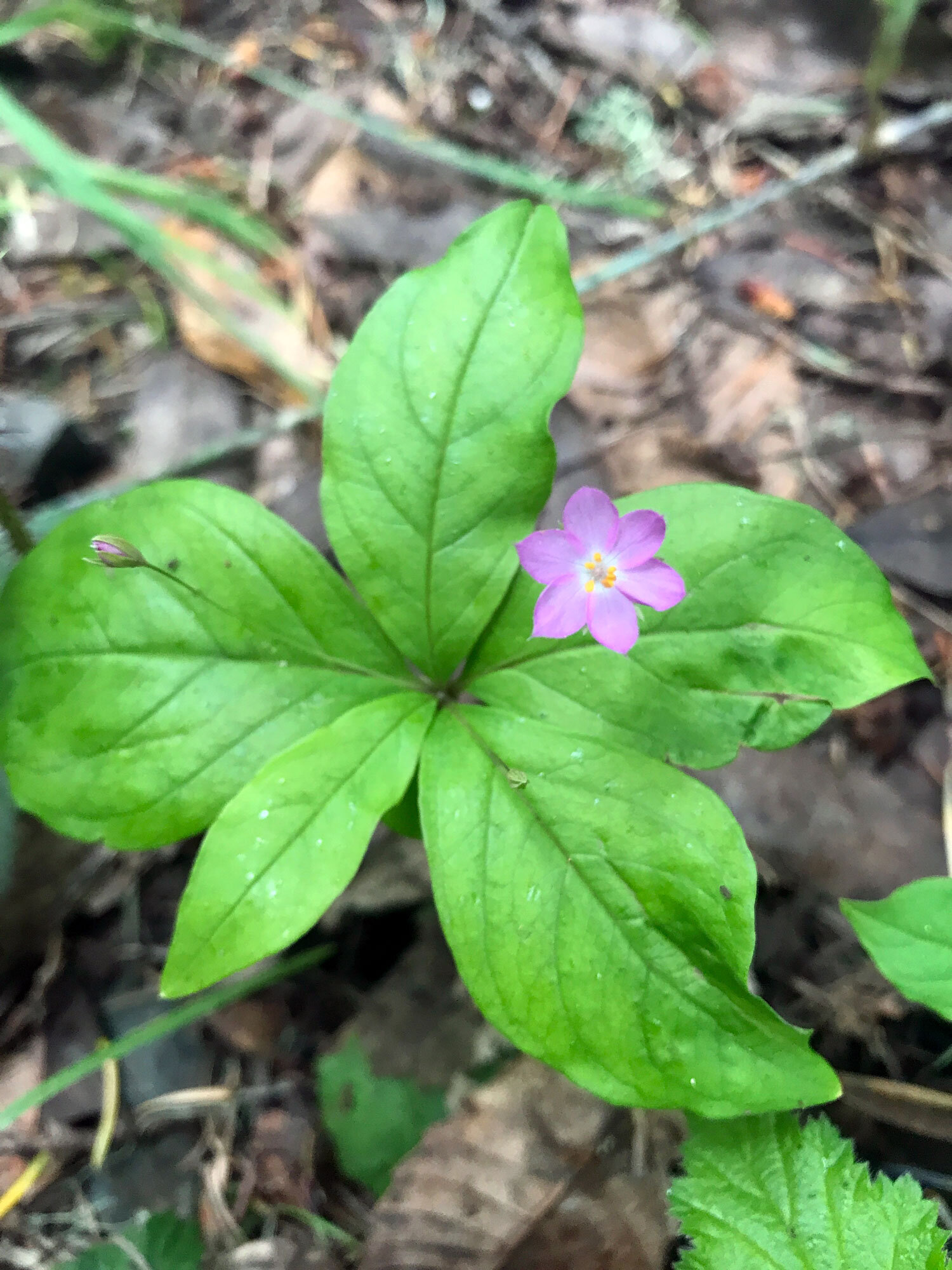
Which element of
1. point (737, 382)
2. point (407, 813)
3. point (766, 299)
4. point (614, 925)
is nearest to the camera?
point (614, 925)

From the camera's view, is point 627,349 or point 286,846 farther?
point 627,349

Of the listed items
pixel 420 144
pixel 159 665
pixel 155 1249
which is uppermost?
pixel 420 144

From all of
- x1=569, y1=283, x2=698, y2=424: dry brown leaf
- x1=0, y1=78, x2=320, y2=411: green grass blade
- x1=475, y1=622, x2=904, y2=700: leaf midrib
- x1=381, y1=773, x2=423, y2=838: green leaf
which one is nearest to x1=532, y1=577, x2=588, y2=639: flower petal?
x1=475, y1=622, x2=904, y2=700: leaf midrib

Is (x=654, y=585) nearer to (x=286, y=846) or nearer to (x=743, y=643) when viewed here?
(x=743, y=643)

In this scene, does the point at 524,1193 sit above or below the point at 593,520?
below

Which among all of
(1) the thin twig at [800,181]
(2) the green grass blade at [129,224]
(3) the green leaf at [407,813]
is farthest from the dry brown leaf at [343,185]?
(3) the green leaf at [407,813]

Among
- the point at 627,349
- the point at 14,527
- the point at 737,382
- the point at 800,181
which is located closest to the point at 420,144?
the point at 627,349

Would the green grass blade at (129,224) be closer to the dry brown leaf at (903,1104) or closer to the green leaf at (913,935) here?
the green leaf at (913,935)
